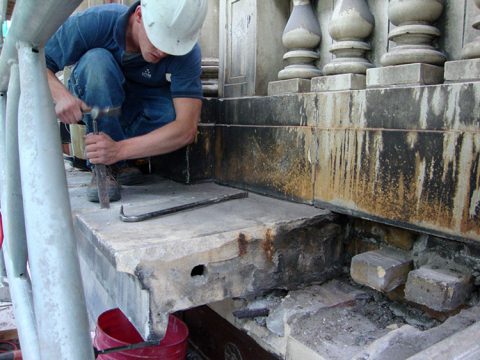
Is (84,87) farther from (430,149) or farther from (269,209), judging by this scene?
(430,149)

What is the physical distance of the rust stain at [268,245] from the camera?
1.63 meters

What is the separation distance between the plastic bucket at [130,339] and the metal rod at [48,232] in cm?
132

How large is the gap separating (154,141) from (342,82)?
0.93 metres

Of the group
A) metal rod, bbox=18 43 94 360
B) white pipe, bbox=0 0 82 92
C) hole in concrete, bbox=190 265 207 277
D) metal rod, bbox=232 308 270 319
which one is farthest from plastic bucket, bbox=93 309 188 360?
white pipe, bbox=0 0 82 92

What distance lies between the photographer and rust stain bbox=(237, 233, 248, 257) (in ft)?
5.13

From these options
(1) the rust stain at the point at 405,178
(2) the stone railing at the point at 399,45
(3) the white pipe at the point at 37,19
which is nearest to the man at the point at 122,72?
→ (2) the stone railing at the point at 399,45

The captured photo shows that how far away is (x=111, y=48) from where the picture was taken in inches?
88.0

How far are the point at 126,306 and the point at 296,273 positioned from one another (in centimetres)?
66

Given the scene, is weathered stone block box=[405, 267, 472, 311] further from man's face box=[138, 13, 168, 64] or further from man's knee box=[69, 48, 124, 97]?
man's knee box=[69, 48, 124, 97]

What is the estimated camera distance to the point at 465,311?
4.31ft

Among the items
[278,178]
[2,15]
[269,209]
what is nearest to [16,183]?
[2,15]

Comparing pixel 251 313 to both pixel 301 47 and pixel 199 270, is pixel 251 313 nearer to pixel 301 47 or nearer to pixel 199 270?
pixel 199 270

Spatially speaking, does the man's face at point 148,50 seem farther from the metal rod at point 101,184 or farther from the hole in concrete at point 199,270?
the hole in concrete at point 199,270

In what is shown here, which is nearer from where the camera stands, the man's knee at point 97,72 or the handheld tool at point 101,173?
the handheld tool at point 101,173
